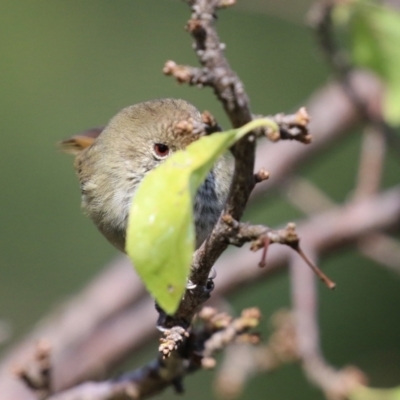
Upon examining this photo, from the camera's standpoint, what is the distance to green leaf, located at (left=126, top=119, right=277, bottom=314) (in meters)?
1.33

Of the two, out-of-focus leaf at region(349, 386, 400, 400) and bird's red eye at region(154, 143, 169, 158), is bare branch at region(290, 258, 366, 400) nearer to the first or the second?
out-of-focus leaf at region(349, 386, 400, 400)

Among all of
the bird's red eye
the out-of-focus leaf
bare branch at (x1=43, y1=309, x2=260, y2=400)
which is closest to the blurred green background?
the out-of-focus leaf

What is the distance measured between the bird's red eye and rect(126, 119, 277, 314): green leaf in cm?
106

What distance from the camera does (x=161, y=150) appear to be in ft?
7.97

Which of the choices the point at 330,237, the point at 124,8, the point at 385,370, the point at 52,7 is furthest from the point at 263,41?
the point at 330,237

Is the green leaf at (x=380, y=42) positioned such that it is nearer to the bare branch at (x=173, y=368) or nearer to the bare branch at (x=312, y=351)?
the bare branch at (x=312, y=351)

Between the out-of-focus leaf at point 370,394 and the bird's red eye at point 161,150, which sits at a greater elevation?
the bird's red eye at point 161,150

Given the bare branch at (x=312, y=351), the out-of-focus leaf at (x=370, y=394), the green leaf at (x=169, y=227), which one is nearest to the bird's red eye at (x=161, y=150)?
the bare branch at (x=312, y=351)

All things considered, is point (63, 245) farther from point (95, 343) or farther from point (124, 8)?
point (95, 343)

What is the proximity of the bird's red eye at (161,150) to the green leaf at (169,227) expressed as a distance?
1061mm

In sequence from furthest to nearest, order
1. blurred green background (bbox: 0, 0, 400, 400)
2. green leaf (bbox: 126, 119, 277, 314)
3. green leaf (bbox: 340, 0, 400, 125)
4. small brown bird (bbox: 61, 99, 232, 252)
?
blurred green background (bbox: 0, 0, 400, 400), green leaf (bbox: 340, 0, 400, 125), small brown bird (bbox: 61, 99, 232, 252), green leaf (bbox: 126, 119, 277, 314)

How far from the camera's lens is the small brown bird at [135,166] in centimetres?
226

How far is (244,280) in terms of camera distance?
3389mm

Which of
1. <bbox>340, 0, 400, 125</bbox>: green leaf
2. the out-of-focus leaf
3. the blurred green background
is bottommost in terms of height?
the out-of-focus leaf
